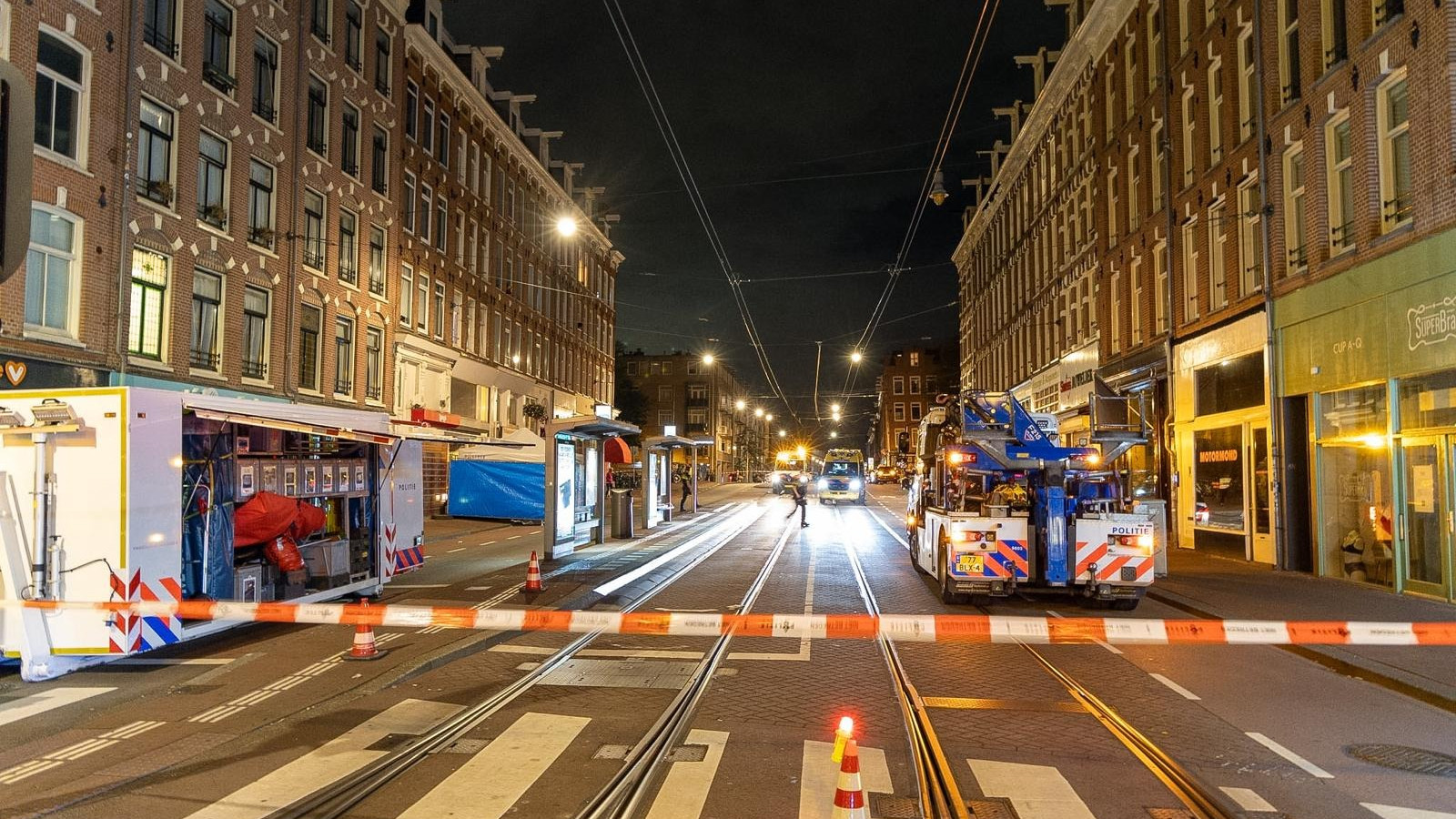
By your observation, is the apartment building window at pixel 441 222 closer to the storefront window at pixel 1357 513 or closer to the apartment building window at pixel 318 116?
the apartment building window at pixel 318 116

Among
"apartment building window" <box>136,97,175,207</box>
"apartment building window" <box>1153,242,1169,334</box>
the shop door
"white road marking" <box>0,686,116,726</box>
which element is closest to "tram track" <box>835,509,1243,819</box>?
"white road marking" <box>0,686,116,726</box>

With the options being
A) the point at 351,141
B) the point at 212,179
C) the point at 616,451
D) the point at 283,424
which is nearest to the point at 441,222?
the point at 351,141

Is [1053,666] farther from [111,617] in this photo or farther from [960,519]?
[111,617]

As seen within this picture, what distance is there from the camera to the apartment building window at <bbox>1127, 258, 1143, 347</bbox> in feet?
84.3

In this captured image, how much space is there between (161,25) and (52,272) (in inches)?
237

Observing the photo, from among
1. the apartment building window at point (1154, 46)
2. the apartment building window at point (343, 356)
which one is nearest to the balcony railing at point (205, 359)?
the apartment building window at point (343, 356)

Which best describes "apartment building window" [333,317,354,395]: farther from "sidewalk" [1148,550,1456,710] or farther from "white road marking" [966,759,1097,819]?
"white road marking" [966,759,1097,819]

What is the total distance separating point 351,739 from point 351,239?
2296cm

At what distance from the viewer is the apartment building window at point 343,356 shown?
25.5 m

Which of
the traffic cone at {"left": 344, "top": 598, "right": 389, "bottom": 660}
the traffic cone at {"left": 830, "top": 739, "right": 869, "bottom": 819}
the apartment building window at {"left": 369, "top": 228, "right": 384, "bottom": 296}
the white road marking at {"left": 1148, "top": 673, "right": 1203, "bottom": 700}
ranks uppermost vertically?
the apartment building window at {"left": 369, "top": 228, "right": 384, "bottom": 296}

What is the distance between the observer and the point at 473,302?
36000mm

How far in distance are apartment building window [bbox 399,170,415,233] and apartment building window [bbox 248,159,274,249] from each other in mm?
7581

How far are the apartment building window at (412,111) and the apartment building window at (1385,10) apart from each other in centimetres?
2640

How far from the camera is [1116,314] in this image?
90.7 ft
